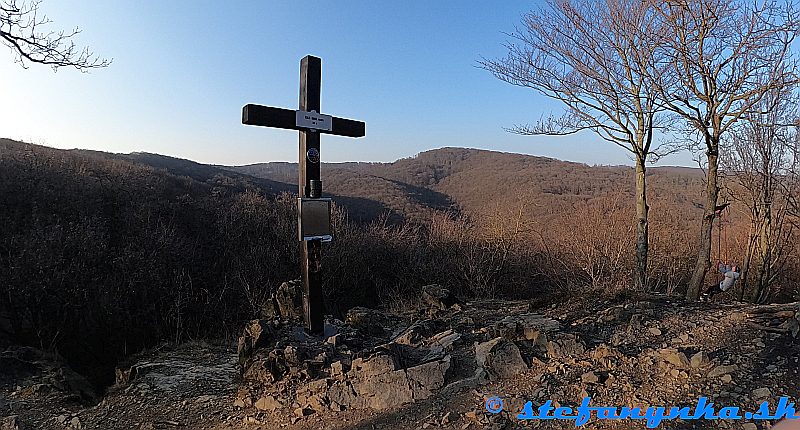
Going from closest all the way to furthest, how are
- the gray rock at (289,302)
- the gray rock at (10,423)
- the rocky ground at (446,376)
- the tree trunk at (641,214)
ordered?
the rocky ground at (446,376) → the gray rock at (10,423) → the gray rock at (289,302) → the tree trunk at (641,214)

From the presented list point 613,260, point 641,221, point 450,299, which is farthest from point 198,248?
point 641,221

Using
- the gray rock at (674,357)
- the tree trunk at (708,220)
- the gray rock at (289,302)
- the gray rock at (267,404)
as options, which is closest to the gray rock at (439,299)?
the gray rock at (289,302)

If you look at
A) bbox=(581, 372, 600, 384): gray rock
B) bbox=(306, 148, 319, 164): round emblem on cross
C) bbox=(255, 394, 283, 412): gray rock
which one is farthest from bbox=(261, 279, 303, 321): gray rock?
bbox=(581, 372, 600, 384): gray rock

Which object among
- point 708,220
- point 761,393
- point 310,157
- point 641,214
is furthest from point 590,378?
point 641,214

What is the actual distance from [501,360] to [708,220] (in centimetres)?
435

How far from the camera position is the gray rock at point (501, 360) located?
376 cm

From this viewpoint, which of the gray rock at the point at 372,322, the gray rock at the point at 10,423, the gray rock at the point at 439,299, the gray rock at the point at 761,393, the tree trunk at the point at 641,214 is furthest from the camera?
the tree trunk at the point at 641,214

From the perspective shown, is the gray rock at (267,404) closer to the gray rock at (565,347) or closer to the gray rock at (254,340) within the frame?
the gray rock at (254,340)

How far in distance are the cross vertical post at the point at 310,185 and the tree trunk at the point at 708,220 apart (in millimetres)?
4872

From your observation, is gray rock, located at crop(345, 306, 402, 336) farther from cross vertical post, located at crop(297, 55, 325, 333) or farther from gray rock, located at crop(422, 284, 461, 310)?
gray rock, located at crop(422, 284, 461, 310)

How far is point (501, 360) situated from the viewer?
3838 millimetres

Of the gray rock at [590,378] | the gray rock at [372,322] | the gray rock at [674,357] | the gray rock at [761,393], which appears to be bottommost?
the gray rock at [372,322]

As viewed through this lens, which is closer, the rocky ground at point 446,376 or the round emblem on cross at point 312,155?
the rocky ground at point 446,376

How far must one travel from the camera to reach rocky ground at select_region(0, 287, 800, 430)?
130 inches
